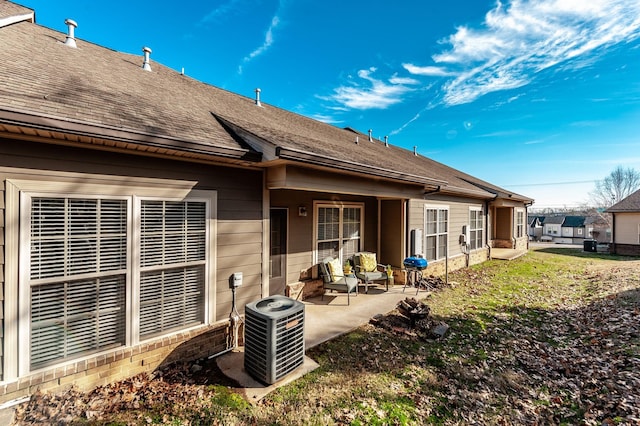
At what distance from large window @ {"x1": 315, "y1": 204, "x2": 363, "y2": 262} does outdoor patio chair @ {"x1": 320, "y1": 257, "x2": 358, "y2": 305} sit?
419mm

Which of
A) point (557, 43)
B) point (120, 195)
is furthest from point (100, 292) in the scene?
point (557, 43)

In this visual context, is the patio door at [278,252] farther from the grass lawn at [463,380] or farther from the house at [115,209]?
Result: the grass lawn at [463,380]

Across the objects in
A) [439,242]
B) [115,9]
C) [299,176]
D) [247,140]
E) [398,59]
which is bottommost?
[439,242]

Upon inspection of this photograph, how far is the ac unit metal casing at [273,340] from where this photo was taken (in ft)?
10.9

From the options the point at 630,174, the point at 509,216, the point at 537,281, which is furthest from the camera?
the point at 630,174

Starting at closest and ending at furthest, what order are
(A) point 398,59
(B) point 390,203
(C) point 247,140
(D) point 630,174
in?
(C) point 247,140 → (B) point 390,203 → (A) point 398,59 → (D) point 630,174

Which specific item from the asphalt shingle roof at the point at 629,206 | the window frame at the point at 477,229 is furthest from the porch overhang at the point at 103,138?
the asphalt shingle roof at the point at 629,206

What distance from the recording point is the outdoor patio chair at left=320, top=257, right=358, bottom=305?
247 inches

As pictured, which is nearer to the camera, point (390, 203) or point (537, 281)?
point (390, 203)

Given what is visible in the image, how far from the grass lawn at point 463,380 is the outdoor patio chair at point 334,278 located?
4.04 feet

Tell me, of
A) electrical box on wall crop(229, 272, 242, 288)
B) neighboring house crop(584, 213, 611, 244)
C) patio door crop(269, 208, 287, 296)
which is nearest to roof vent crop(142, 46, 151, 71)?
patio door crop(269, 208, 287, 296)

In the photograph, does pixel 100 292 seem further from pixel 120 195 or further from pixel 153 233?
pixel 120 195

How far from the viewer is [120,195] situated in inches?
127

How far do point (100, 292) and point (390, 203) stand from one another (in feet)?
23.0
